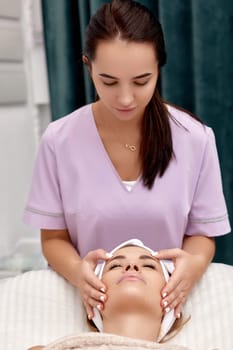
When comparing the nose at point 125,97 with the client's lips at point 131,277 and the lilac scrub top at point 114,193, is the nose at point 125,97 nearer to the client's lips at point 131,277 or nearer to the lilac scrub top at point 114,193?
the lilac scrub top at point 114,193

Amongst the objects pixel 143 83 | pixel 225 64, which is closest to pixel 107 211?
pixel 143 83

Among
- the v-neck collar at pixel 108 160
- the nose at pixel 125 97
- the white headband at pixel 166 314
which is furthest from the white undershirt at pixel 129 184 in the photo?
the nose at pixel 125 97

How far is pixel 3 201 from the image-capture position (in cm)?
219

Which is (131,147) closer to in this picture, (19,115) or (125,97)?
(125,97)

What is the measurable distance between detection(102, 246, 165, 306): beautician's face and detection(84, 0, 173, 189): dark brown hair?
0.21 metres

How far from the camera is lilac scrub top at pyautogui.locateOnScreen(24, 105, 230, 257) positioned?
1344 mm

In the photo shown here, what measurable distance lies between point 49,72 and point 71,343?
4.69 feet

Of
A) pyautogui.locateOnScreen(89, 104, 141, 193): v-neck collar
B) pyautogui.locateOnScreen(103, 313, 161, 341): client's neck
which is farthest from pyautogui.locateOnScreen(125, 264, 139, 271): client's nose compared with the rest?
pyautogui.locateOnScreen(89, 104, 141, 193): v-neck collar

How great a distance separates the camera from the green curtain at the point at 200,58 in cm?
185

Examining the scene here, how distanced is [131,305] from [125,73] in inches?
20.7

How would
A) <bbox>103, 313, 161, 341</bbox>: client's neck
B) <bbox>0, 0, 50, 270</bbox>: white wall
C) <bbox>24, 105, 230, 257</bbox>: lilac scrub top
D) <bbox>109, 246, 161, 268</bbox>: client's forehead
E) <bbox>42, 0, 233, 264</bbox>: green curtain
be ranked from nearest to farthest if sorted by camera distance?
<bbox>103, 313, 161, 341</bbox>: client's neck < <bbox>109, 246, 161, 268</bbox>: client's forehead < <bbox>24, 105, 230, 257</bbox>: lilac scrub top < <bbox>42, 0, 233, 264</bbox>: green curtain < <bbox>0, 0, 50, 270</bbox>: white wall

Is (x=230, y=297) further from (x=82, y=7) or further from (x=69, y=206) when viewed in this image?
(x=82, y=7)

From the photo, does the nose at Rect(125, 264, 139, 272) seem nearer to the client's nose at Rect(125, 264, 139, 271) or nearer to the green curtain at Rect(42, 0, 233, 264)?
the client's nose at Rect(125, 264, 139, 271)

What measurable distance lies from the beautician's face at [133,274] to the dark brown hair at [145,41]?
0.68 feet
